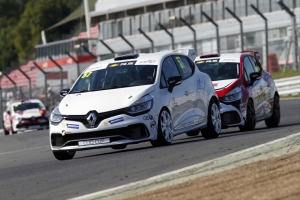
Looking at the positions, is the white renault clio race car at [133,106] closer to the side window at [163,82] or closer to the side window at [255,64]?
the side window at [163,82]

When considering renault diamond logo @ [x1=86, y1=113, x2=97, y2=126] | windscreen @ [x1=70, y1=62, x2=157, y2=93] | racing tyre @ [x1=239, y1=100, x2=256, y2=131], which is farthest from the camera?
racing tyre @ [x1=239, y1=100, x2=256, y2=131]

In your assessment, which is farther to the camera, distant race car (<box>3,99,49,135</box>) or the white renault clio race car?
distant race car (<box>3,99,49,135</box>)

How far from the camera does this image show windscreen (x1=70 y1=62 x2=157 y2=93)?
46.9ft

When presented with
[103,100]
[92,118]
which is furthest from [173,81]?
[92,118]

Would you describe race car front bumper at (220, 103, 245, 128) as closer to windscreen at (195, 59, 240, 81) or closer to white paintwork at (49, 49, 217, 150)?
windscreen at (195, 59, 240, 81)

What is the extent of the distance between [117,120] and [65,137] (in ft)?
2.74

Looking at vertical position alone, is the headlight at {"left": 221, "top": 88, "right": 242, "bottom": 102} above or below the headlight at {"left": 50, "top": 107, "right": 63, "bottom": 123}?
below

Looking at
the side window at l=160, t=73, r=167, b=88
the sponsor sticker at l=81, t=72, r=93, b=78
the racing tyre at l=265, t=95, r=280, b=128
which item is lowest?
the racing tyre at l=265, t=95, r=280, b=128

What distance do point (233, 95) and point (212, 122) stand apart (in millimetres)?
1860

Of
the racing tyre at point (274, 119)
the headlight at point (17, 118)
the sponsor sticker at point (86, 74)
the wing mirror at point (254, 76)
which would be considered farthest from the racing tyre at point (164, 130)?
the headlight at point (17, 118)

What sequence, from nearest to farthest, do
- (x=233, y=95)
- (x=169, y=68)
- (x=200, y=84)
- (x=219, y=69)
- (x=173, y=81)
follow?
1. (x=173, y=81)
2. (x=169, y=68)
3. (x=200, y=84)
4. (x=233, y=95)
5. (x=219, y=69)

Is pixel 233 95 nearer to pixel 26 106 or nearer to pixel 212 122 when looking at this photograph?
pixel 212 122

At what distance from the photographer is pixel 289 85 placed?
34938 millimetres

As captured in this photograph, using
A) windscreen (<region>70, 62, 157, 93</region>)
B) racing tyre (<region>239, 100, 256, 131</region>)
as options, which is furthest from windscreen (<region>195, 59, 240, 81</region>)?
windscreen (<region>70, 62, 157, 93</region>)
